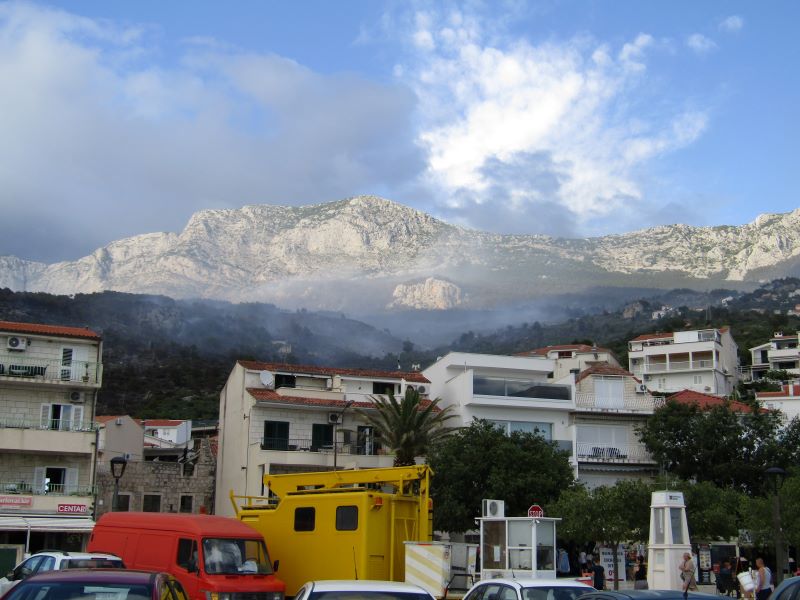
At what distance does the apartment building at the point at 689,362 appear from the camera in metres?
97.6

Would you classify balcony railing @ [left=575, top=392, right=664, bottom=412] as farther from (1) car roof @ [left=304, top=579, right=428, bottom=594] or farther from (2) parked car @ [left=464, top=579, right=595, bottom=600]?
(1) car roof @ [left=304, top=579, right=428, bottom=594]

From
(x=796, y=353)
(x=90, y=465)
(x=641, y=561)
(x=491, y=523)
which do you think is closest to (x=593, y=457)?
(x=641, y=561)

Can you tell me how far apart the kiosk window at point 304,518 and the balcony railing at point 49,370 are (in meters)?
23.2

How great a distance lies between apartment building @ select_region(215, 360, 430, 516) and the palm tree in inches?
66.6

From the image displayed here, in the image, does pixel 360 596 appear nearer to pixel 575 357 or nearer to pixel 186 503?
pixel 186 503

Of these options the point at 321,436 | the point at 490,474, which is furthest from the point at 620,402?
the point at 321,436

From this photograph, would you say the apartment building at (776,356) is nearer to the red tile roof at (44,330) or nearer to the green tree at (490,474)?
the green tree at (490,474)

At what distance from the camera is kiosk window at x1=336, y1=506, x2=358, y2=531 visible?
20.3 m

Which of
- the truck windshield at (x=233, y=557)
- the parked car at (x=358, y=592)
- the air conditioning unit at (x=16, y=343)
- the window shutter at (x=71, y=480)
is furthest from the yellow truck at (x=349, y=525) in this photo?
the air conditioning unit at (x=16, y=343)

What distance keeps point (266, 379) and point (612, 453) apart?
60.6 ft

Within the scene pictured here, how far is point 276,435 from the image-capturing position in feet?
154

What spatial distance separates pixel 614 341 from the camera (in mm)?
127938

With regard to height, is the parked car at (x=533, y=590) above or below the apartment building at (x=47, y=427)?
below

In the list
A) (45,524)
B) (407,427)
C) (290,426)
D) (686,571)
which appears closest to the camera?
(686,571)
